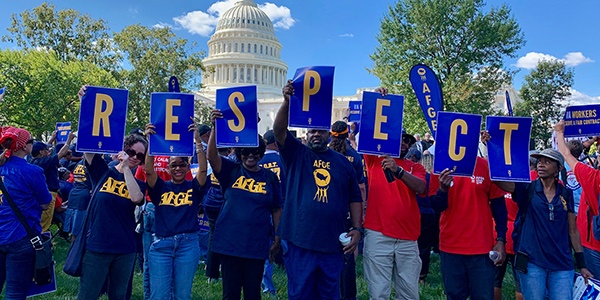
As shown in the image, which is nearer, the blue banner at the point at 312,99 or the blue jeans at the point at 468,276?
the blue banner at the point at 312,99

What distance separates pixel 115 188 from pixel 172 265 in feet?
3.09

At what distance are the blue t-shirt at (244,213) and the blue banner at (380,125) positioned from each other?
1029mm

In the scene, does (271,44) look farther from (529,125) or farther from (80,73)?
(529,125)

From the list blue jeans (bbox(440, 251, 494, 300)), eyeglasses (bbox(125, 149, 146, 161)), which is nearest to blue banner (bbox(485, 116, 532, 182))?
blue jeans (bbox(440, 251, 494, 300))

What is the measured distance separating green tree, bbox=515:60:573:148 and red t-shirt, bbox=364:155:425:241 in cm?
2809

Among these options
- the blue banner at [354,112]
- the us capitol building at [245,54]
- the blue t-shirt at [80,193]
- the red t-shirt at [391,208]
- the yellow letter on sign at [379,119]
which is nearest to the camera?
the yellow letter on sign at [379,119]

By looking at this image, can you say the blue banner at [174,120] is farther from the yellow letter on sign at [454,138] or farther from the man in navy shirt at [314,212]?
the yellow letter on sign at [454,138]

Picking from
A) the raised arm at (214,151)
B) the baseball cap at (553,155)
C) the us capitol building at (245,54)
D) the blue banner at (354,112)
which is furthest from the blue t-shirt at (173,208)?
the us capitol building at (245,54)

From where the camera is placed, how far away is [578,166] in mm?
4746

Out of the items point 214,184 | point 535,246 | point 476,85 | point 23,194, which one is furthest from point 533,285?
point 476,85

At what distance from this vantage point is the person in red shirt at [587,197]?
15.5ft

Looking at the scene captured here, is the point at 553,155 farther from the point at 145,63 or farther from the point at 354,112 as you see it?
the point at 145,63

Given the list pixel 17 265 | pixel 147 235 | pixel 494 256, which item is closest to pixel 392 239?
pixel 494 256

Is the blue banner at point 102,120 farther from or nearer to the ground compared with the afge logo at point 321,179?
farther from the ground
